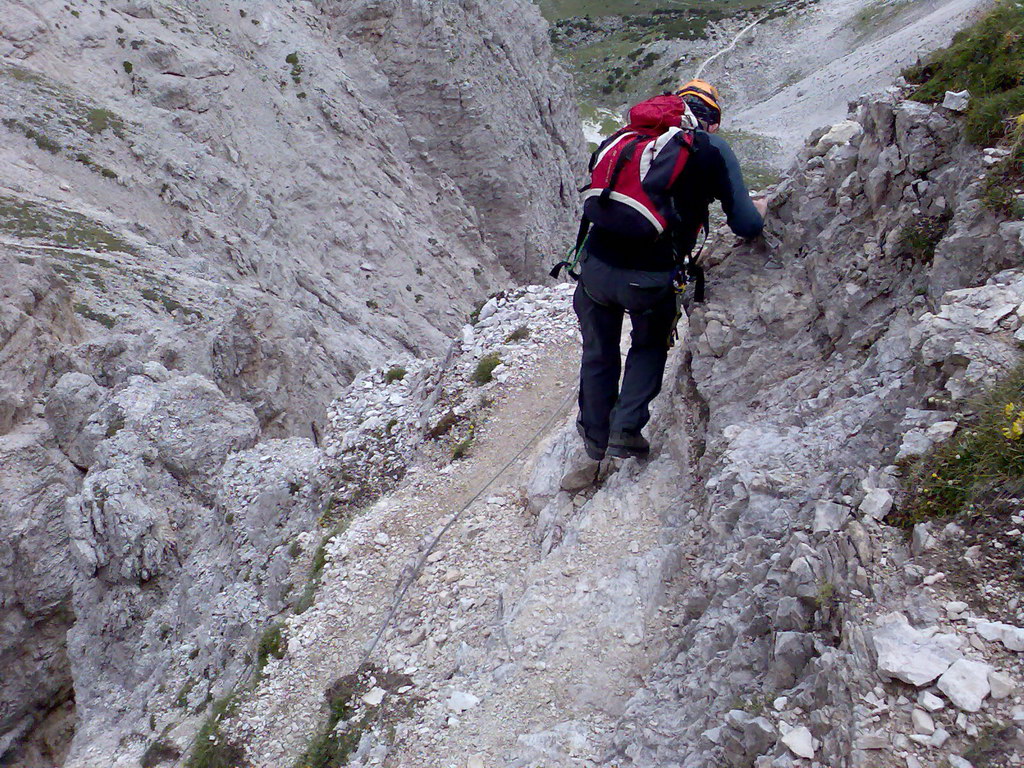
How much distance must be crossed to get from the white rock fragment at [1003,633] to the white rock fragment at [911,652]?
0.36 ft

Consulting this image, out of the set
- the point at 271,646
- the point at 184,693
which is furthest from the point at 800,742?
the point at 184,693

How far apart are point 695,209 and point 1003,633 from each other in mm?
3782

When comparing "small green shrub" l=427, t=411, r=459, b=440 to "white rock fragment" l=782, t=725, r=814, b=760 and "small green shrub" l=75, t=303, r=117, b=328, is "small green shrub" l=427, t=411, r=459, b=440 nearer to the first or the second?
"white rock fragment" l=782, t=725, r=814, b=760

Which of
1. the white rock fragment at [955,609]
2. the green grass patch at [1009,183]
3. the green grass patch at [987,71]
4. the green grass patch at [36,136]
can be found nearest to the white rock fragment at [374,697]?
the white rock fragment at [955,609]

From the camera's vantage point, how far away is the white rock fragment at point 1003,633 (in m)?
2.95

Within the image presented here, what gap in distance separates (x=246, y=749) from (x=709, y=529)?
5636 mm

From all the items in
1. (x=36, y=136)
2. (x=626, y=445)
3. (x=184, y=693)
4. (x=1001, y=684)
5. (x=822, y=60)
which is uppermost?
(x=36, y=136)

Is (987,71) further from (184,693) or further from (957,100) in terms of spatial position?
(184,693)

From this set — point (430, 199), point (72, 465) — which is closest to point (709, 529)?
point (72, 465)

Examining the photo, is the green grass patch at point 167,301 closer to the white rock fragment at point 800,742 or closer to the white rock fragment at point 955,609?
the white rock fragment at point 800,742

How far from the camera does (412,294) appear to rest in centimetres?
3616

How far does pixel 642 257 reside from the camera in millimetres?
6113

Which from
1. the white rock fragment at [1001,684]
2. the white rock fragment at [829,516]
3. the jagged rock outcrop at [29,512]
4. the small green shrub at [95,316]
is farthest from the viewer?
the small green shrub at [95,316]

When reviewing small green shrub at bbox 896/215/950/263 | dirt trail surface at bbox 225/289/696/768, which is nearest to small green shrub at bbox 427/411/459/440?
dirt trail surface at bbox 225/289/696/768
